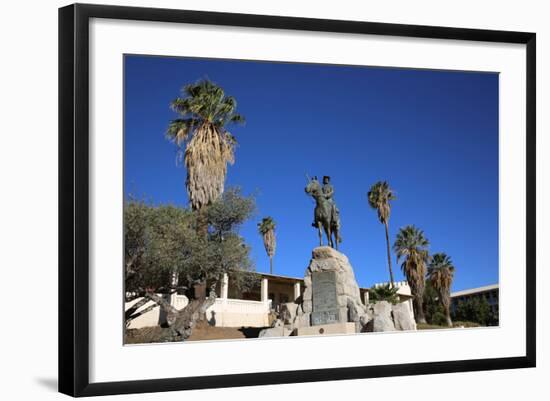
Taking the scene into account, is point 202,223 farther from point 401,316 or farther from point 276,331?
point 401,316

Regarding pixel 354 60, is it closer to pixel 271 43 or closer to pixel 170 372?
pixel 271 43

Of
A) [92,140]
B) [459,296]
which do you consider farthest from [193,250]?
[92,140]

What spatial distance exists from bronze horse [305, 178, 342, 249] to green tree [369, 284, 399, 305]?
6.40ft

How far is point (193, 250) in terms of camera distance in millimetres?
22484

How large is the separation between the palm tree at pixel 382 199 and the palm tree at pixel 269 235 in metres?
2.73

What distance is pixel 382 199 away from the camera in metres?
25.9

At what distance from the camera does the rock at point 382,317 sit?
22364mm

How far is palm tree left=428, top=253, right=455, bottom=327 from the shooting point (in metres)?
25.7

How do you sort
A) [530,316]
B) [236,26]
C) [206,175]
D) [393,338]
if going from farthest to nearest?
[206,175] < [530,316] < [393,338] < [236,26]

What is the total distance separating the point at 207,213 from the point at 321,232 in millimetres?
3059

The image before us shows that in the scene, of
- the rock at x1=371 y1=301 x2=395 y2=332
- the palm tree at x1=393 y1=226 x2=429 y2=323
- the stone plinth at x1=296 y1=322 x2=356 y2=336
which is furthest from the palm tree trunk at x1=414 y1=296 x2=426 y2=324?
the stone plinth at x1=296 y1=322 x2=356 y2=336

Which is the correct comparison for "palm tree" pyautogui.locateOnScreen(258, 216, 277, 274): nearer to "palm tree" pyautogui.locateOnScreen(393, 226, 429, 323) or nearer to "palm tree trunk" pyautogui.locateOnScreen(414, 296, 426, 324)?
"palm tree" pyautogui.locateOnScreen(393, 226, 429, 323)

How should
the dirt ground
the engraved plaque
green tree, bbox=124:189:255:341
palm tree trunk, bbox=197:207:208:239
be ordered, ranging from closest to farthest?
the dirt ground, green tree, bbox=124:189:255:341, palm tree trunk, bbox=197:207:208:239, the engraved plaque

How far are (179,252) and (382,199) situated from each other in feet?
21.1
